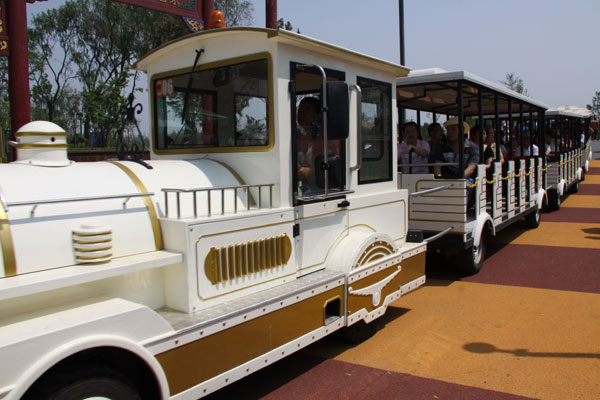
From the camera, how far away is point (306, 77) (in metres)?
3.72

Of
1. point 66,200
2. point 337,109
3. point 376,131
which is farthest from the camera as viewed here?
point 376,131

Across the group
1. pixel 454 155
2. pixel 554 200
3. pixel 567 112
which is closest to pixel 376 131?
pixel 454 155

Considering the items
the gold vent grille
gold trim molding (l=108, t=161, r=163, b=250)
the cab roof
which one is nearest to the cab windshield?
the cab roof

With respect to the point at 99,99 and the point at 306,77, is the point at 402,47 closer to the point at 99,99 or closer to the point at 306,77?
the point at 306,77

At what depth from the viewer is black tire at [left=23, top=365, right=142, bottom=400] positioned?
2082 millimetres

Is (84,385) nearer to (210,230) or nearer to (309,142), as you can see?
(210,230)

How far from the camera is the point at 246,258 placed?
314cm

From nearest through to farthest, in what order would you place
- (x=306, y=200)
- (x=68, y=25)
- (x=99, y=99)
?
(x=306, y=200) → (x=99, y=99) → (x=68, y=25)

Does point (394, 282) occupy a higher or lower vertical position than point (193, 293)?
lower

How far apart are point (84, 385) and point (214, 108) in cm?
216

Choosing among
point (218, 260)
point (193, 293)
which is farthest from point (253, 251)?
point (193, 293)

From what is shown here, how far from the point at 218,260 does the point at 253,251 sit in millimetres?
305

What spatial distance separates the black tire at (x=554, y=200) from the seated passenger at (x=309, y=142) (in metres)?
10.5

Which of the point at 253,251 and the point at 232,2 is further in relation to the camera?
the point at 232,2
